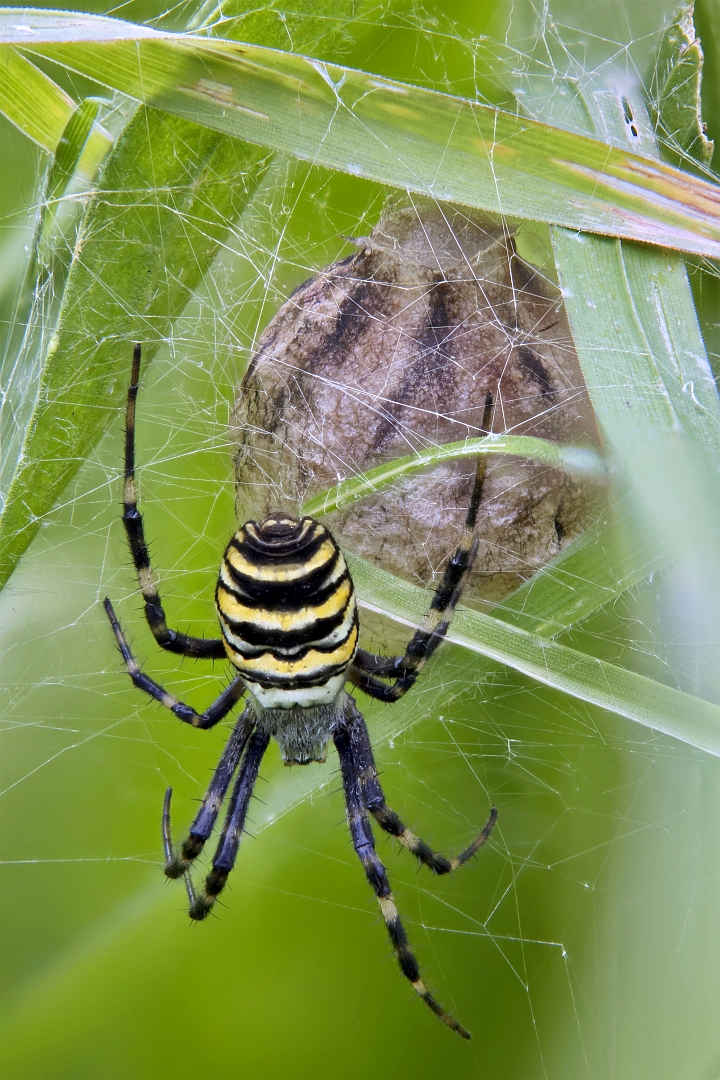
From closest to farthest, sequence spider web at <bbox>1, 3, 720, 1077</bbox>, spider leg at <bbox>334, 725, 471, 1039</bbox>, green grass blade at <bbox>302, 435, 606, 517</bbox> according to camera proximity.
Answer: green grass blade at <bbox>302, 435, 606, 517</bbox> < spider web at <bbox>1, 3, 720, 1077</bbox> < spider leg at <bbox>334, 725, 471, 1039</bbox>

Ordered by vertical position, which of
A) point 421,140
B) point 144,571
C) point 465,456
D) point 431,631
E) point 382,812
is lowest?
point 382,812

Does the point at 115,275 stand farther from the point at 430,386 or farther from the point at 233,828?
the point at 233,828

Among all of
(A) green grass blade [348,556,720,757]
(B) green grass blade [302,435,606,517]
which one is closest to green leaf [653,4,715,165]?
(B) green grass blade [302,435,606,517]

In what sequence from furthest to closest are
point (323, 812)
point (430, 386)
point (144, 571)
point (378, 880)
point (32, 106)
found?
point (323, 812) → point (378, 880) → point (144, 571) → point (32, 106) → point (430, 386)

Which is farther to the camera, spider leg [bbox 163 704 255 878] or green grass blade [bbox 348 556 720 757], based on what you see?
spider leg [bbox 163 704 255 878]

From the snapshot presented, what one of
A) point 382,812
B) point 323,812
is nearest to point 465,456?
point 382,812

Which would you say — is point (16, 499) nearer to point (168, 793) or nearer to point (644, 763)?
point (168, 793)

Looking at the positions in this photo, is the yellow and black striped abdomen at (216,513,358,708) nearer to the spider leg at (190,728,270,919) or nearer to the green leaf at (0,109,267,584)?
the green leaf at (0,109,267,584)

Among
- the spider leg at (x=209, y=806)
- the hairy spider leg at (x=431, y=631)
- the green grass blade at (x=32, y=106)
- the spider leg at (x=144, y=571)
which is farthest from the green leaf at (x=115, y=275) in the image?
the spider leg at (x=209, y=806)
